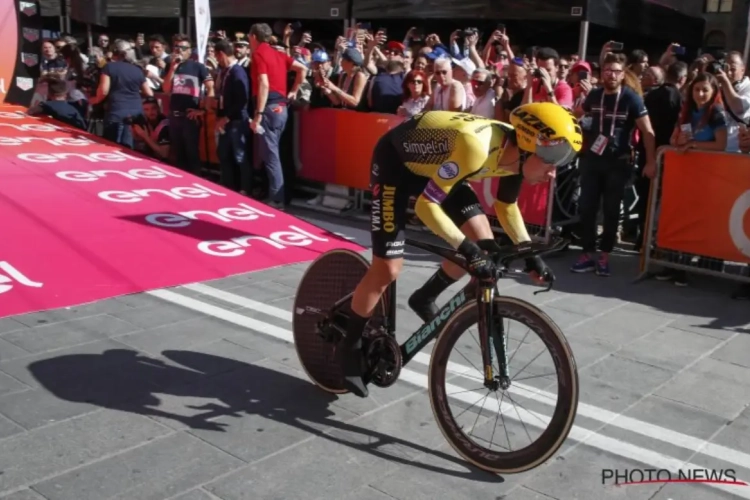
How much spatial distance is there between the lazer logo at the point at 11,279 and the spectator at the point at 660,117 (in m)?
5.80

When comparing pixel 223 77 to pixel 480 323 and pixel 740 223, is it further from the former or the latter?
pixel 480 323

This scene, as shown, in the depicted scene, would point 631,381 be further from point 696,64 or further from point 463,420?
point 696,64

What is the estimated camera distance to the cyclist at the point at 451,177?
343 centimetres

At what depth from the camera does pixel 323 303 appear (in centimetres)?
449

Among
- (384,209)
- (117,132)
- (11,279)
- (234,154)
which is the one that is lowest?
(11,279)

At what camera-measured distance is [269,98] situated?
9.86 metres

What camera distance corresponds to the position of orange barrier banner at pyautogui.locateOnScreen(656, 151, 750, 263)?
6.81 meters

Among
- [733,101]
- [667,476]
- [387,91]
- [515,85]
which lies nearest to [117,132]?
[387,91]

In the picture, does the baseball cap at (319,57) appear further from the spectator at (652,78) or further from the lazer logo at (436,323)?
the lazer logo at (436,323)

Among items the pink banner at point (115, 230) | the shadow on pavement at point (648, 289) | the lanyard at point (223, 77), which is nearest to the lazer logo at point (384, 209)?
the pink banner at point (115, 230)

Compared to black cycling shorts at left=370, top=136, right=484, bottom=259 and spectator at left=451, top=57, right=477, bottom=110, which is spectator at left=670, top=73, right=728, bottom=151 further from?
black cycling shorts at left=370, top=136, right=484, bottom=259

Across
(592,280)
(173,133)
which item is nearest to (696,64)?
(592,280)

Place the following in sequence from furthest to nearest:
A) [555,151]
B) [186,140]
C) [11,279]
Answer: [186,140] < [11,279] < [555,151]

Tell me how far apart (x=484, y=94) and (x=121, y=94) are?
5528mm
